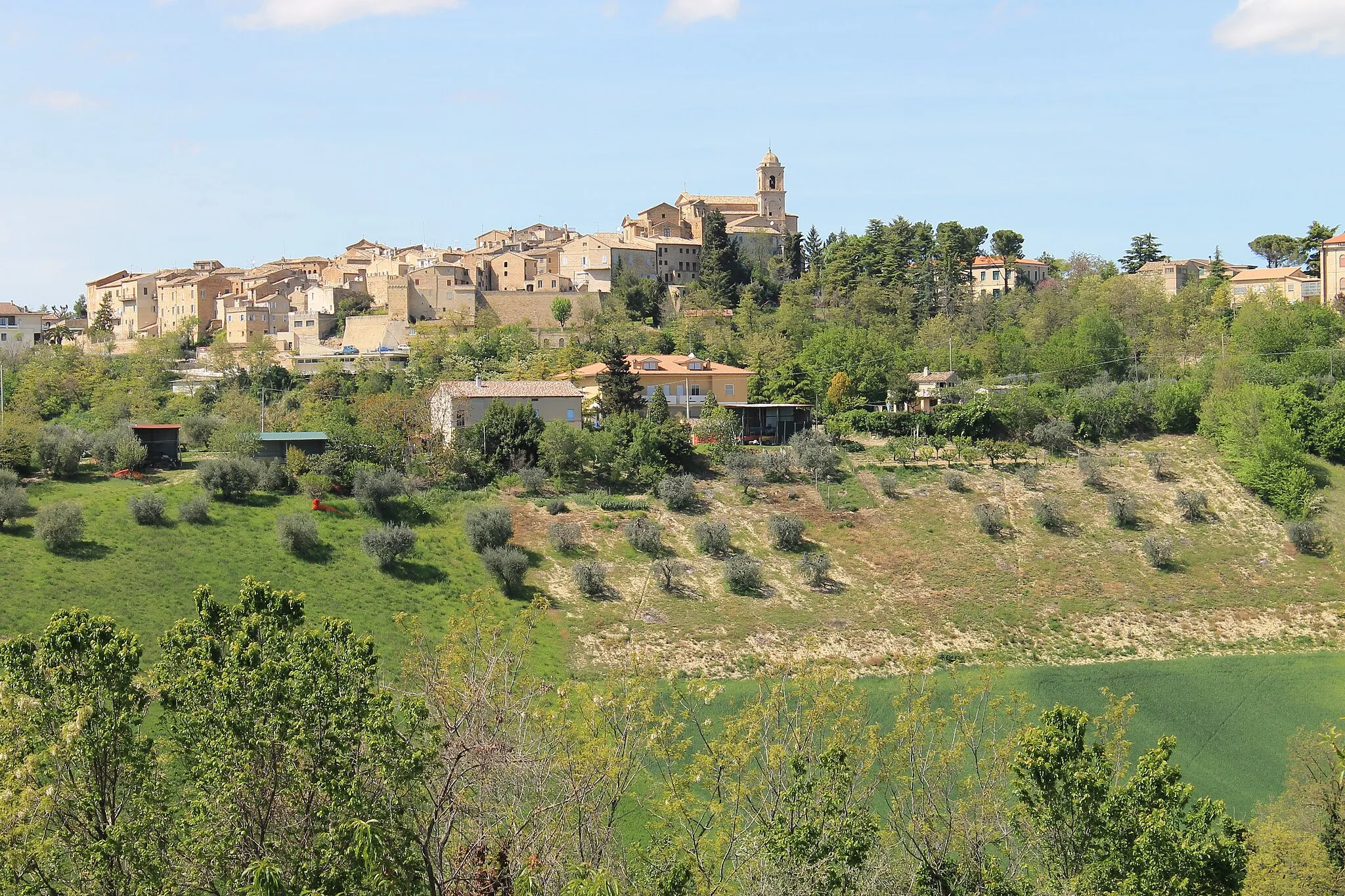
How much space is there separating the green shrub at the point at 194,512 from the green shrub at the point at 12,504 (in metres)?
3.86

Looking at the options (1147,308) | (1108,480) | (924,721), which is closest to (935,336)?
(1147,308)

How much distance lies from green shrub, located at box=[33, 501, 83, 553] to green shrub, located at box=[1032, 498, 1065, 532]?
2824 centimetres

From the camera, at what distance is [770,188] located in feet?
330

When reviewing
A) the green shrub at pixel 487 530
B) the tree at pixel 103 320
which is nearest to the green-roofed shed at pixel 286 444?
the green shrub at pixel 487 530

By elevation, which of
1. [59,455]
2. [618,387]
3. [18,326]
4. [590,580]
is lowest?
[590,580]

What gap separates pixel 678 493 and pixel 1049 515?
39.1 feet

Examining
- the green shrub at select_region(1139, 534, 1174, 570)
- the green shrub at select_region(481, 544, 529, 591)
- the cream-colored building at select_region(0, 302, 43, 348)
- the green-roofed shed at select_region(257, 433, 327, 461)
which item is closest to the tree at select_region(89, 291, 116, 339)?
the cream-colored building at select_region(0, 302, 43, 348)

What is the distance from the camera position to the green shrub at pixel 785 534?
128 feet

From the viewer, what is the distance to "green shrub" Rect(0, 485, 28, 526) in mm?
32906

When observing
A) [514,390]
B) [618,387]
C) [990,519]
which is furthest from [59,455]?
[990,519]

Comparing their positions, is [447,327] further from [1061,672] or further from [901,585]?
[1061,672]

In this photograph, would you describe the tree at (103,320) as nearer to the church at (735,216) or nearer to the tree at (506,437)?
the church at (735,216)

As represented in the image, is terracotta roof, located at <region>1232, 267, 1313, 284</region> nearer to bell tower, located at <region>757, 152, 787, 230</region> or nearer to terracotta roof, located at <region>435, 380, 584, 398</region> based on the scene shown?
bell tower, located at <region>757, 152, 787, 230</region>

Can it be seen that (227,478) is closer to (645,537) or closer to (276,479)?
(276,479)
